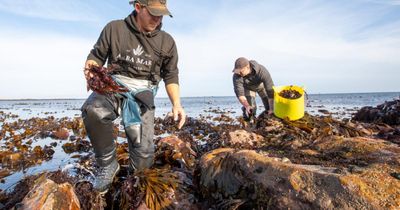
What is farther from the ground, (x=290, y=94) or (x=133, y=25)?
(x=133, y=25)

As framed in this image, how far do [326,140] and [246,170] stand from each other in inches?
52.8

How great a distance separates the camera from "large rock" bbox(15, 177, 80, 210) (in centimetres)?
266

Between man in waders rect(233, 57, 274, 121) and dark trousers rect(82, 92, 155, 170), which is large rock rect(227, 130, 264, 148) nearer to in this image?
man in waders rect(233, 57, 274, 121)

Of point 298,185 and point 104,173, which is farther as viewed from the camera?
point 104,173

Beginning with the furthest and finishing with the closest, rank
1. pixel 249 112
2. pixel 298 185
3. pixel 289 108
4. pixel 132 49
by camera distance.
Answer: pixel 249 112 → pixel 289 108 → pixel 132 49 → pixel 298 185

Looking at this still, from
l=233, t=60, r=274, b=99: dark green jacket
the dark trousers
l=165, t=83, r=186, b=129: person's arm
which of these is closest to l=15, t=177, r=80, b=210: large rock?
the dark trousers

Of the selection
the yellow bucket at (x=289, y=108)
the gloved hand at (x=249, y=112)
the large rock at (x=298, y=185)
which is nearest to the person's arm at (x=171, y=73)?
the large rock at (x=298, y=185)

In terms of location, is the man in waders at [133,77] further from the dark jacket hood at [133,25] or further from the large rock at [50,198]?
the large rock at [50,198]

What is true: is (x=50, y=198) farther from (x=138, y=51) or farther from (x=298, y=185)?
(x=298, y=185)

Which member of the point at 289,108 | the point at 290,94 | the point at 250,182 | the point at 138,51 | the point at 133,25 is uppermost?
the point at 133,25

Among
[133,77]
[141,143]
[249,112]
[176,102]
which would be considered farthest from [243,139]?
[133,77]

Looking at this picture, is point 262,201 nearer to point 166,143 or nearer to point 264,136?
point 166,143

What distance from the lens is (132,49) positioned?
3.73 m

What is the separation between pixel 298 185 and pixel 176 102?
2.09 metres
